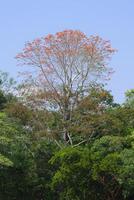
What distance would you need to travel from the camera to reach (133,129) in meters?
22.1

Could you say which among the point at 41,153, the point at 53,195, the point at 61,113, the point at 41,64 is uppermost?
the point at 41,64

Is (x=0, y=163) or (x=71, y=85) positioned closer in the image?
(x=0, y=163)

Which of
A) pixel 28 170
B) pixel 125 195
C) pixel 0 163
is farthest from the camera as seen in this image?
pixel 28 170

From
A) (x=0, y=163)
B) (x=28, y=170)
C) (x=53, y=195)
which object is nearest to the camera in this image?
(x=0, y=163)

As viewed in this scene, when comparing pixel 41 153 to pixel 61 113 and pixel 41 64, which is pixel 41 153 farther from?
pixel 41 64

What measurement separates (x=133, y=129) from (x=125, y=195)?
3776 mm

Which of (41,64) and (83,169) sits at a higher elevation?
(41,64)

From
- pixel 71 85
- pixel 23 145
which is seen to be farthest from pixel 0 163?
pixel 71 85

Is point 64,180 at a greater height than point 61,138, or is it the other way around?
point 61,138

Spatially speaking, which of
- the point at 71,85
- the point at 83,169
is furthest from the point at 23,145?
the point at 71,85

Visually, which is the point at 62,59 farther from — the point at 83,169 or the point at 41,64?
the point at 83,169

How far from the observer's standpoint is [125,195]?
19.2 metres

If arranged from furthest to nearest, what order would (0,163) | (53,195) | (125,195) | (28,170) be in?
(53,195), (28,170), (125,195), (0,163)

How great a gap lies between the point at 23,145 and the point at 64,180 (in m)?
2.17
